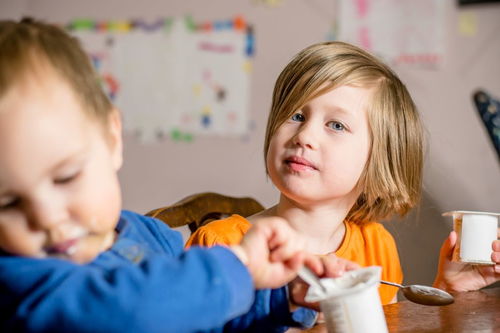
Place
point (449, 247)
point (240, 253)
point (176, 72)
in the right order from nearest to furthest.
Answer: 1. point (240, 253)
2. point (449, 247)
3. point (176, 72)

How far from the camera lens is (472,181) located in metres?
1.98

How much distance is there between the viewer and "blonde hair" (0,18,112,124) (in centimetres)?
56

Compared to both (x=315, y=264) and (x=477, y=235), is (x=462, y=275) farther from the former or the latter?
(x=315, y=264)

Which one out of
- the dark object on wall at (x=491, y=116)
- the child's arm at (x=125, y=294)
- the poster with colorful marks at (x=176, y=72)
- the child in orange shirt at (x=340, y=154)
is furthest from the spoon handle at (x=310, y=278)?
the poster with colorful marks at (x=176, y=72)

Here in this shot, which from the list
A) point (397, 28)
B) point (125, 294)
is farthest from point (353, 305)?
point (397, 28)

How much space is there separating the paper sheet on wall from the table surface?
1.26 m

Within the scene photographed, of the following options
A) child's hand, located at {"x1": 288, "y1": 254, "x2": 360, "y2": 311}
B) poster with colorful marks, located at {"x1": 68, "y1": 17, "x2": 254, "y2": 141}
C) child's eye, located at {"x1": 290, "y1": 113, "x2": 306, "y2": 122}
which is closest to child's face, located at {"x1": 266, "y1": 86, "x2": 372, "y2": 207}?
child's eye, located at {"x1": 290, "y1": 113, "x2": 306, "y2": 122}

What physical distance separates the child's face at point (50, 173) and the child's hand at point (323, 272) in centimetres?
29

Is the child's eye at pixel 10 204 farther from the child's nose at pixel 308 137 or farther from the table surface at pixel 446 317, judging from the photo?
the child's nose at pixel 308 137

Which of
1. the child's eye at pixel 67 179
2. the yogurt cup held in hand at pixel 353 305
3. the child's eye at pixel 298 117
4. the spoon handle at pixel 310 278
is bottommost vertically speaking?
the yogurt cup held in hand at pixel 353 305

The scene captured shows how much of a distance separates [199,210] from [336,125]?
0.41 m

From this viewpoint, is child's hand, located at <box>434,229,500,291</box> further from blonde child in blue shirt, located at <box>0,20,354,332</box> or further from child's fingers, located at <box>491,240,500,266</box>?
blonde child in blue shirt, located at <box>0,20,354,332</box>

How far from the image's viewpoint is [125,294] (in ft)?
1.72

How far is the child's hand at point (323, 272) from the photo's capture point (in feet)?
2.35
